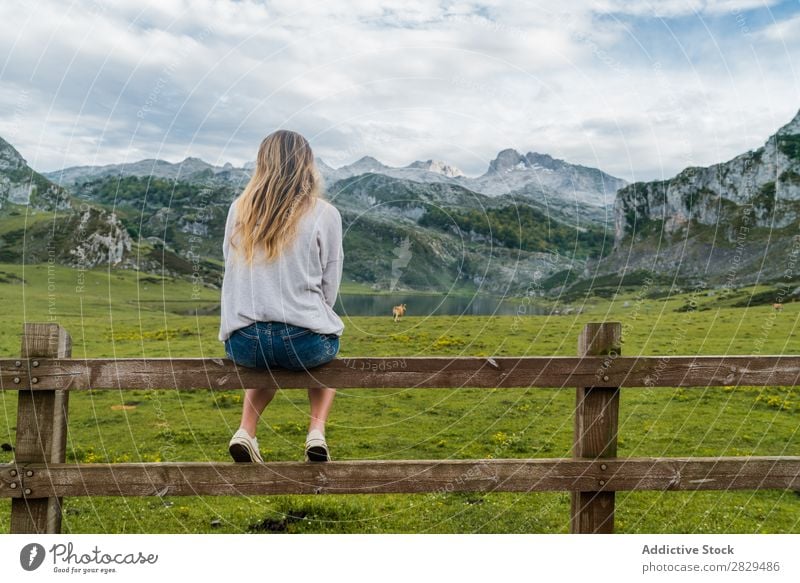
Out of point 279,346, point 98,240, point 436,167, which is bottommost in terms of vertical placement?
point 279,346

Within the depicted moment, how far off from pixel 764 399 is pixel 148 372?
890 inches

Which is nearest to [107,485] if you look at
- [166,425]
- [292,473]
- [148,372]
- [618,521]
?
[148,372]

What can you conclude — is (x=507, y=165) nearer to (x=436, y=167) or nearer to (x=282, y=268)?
(x=436, y=167)

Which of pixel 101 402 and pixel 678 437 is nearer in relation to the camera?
pixel 678 437

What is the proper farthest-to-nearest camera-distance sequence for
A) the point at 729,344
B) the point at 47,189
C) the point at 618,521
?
the point at 47,189, the point at 729,344, the point at 618,521

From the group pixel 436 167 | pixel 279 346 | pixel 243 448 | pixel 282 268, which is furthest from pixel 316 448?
pixel 436 167

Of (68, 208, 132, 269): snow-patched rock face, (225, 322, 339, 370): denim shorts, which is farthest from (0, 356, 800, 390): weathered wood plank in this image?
(68, 208, 132, 269): snow-patched rock face

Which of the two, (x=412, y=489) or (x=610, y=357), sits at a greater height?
(x=610, y=357)

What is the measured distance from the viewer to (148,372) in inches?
273

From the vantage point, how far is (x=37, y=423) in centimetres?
703

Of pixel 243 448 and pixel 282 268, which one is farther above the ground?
pixel 282 268

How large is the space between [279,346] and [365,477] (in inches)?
60.4

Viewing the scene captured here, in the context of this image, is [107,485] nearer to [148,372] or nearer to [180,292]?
[148,372]

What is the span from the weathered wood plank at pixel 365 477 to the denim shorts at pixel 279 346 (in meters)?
1.01
